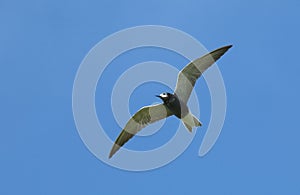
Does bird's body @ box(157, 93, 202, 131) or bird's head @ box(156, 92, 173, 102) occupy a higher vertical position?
bird's head @ box(156, 92, 173, 102)

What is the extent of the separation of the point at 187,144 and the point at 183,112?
3.31 ft

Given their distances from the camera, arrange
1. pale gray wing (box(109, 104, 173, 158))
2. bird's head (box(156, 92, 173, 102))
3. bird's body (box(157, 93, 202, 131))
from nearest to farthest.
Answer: bird's body (box(157, 93, 202, 131)) < bird's head (box(156, 92, 173, 102)) < pale gray wing (box(109, 104, 173, 158))

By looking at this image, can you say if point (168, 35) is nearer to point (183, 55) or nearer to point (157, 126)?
point (183, 55)

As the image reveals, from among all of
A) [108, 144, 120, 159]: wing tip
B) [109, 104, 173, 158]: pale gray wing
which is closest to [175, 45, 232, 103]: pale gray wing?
[109, 104, 173, 158]: pale gray wing

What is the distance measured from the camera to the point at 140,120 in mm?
15156

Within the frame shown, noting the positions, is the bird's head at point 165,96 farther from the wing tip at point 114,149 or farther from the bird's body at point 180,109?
the wing tip at point 114,149

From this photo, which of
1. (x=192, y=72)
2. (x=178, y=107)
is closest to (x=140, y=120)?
(x=178, y=107)

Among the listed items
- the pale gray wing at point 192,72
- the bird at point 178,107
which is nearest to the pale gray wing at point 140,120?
the bird at point 178,107

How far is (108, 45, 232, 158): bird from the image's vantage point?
561 inches

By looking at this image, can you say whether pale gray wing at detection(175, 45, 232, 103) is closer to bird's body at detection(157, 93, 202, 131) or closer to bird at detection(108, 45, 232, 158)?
bird at detection(108, 45, 232, 158)

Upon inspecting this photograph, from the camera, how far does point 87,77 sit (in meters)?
14.1

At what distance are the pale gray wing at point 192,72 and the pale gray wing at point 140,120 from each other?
70cm

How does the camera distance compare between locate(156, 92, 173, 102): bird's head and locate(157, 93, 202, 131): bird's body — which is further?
locate(156, 92, 173, 102): bird's head

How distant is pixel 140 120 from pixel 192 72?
2193mm
